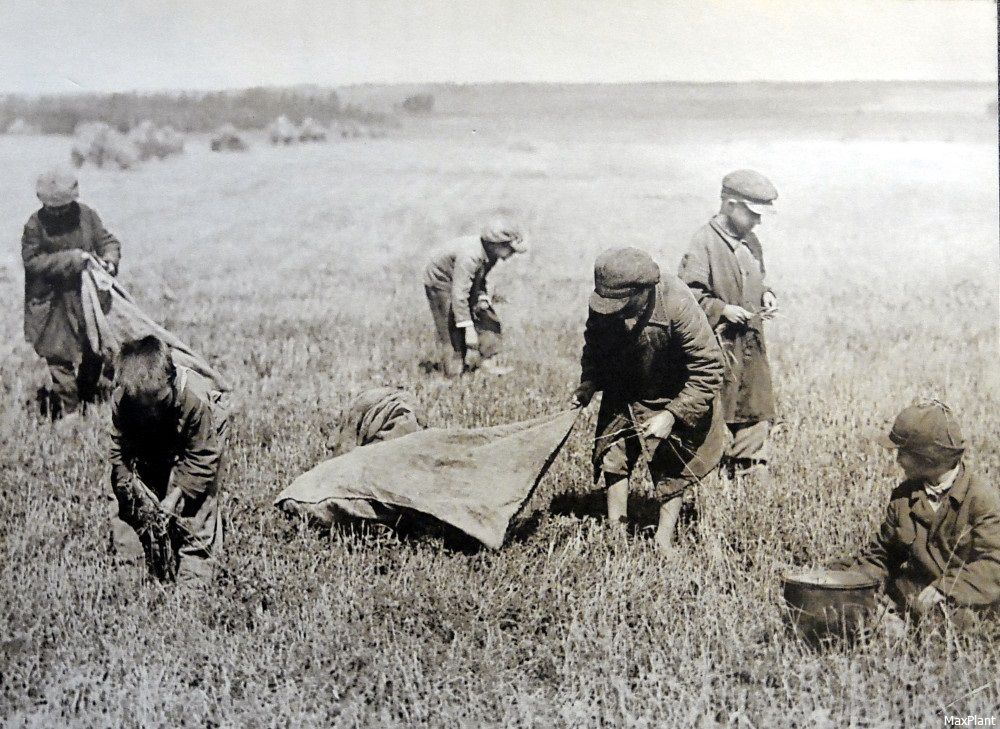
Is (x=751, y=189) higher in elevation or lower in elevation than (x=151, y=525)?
higher

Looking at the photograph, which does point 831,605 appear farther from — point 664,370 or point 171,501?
point 171,501

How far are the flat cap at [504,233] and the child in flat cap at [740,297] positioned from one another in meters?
0.95

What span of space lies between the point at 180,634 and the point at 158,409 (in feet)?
2.97

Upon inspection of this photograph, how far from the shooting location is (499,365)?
188 inches

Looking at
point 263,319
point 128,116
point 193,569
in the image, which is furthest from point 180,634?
point 128,116

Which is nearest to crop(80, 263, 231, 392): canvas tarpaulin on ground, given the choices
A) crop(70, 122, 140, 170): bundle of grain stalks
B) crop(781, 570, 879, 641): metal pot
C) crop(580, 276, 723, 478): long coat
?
crop(70, 122, 140, 170): bundle of grain stalks

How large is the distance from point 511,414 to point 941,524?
81.3 inches

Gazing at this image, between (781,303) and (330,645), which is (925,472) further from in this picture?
(330,645)

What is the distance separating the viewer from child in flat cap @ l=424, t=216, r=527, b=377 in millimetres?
4754

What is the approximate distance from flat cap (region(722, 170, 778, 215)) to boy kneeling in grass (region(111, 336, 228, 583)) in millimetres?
2665

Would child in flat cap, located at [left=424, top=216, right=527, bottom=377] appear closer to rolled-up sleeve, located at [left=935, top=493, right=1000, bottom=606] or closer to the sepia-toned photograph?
the sepia-toned photograph

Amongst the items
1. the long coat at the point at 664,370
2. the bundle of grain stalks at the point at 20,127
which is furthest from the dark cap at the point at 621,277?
the bundle of grain stalks at the point at 20,127

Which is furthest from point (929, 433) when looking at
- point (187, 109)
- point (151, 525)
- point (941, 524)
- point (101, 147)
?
point (101, 147)

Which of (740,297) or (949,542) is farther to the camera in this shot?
(740,297)
